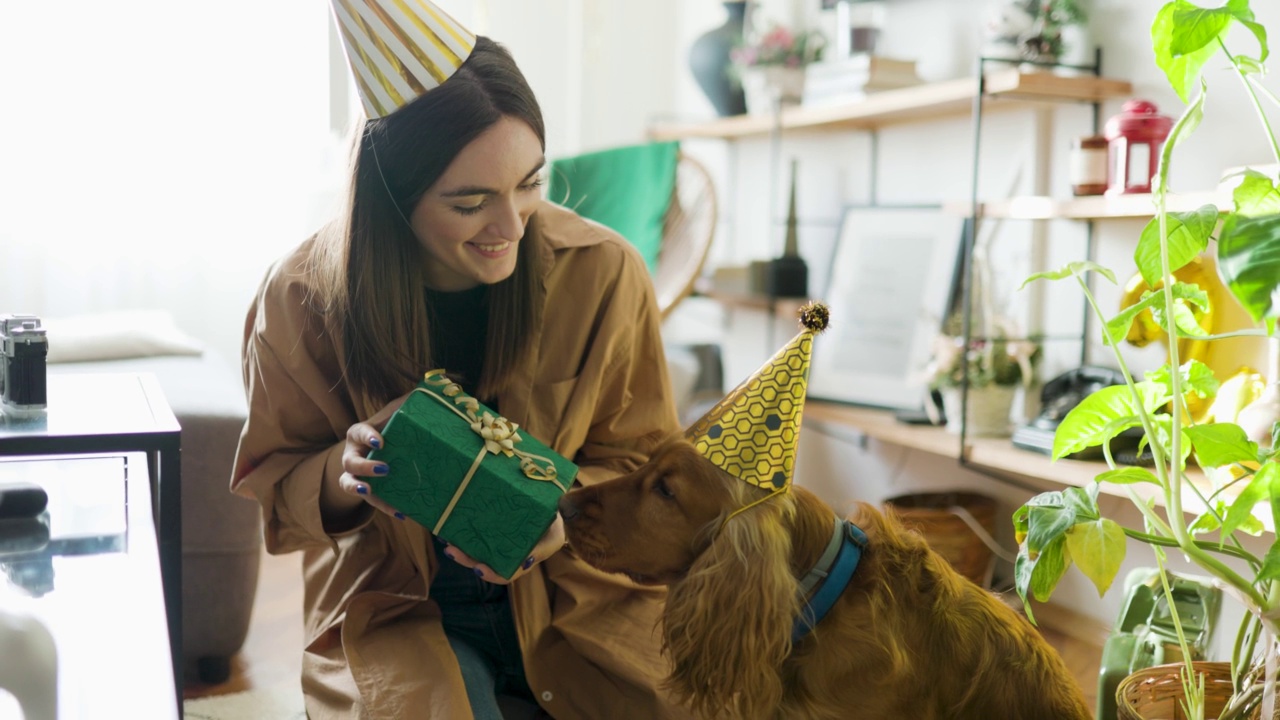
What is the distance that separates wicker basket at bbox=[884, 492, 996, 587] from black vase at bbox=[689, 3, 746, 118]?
1.47 metres

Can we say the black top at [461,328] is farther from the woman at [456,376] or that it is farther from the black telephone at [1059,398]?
the black telephone at [1059,398]

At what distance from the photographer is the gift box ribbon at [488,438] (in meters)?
1.26

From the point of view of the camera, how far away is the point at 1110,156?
2268mm

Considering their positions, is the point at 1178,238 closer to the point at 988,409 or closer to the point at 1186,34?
the point at 1186,34

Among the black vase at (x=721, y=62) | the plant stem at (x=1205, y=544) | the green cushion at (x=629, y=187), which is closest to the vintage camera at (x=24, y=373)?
the plant stem at (x=1205, y=544)

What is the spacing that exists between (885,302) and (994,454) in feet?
2.43

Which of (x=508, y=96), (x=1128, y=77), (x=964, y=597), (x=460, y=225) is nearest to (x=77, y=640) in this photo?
(x=460, y=225)

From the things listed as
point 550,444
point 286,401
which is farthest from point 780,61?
point 286,401

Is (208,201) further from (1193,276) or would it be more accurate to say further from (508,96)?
(1193,276)

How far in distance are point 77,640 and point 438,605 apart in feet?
1.78

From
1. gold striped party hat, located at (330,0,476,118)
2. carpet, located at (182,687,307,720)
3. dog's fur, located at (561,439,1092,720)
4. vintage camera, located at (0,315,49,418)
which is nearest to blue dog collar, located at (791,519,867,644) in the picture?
dog's fur, located at (561,439,1092,720)

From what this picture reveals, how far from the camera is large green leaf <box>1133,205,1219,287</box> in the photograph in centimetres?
118

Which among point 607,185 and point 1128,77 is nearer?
point 1128,77

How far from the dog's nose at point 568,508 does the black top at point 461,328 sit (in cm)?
34
